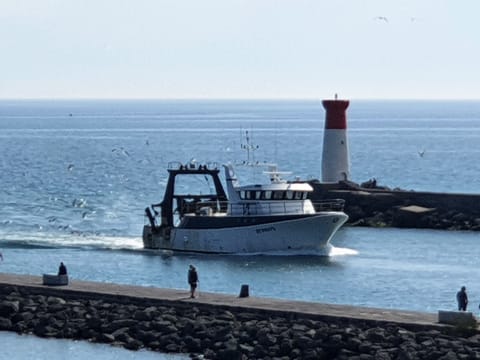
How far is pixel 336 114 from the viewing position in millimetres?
66688

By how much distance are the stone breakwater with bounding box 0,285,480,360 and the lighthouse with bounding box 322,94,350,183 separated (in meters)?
31.2

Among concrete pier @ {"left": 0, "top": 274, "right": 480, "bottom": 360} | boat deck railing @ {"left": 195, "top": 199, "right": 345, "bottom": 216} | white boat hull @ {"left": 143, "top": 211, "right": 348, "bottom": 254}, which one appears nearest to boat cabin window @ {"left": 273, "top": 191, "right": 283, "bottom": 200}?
boat deck railing @ {"left": 195, "top": 199, "right": 345, "bottom": 216}

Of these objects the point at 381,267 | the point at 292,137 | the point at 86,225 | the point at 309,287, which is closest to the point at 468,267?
the point at 381,267

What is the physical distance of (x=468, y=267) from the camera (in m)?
48.9

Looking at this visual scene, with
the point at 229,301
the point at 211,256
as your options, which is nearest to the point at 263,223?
the point at 211,256

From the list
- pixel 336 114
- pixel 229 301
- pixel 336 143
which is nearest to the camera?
pixel 229 301

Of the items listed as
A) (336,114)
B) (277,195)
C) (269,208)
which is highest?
(336,114)

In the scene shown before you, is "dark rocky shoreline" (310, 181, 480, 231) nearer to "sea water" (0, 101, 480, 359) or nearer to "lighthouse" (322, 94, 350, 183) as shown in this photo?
"lighthouse" (322, 94, 350, 183)

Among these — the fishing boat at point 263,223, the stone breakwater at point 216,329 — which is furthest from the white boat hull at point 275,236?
the stone breakwater at point 216,329

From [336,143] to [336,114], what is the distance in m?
1.34

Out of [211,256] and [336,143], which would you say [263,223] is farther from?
[336,143]

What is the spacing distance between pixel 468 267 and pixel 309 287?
7.19 metres

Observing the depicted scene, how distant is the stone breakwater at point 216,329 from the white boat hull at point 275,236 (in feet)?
53.3

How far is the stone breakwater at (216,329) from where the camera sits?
1182 inches
